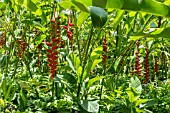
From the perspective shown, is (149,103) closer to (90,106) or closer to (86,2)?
(90,106)

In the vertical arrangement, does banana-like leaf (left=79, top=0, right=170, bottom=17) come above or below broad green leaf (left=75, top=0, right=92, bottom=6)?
below

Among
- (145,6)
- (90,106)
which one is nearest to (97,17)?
(145,6)

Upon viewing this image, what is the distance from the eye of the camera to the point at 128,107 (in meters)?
1.10

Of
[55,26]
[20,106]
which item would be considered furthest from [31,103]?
[55,26]

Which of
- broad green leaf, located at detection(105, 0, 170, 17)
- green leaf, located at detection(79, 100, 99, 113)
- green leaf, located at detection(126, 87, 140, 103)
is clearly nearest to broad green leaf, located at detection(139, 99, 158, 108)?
green leaf, located at detection(126, 87, 140, 103)

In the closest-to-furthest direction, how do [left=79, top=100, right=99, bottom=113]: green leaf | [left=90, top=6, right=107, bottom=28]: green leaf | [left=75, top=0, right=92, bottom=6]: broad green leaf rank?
[left=90, top=6, right=107, bottom=28]: green leaf → [left=75, top=0, right=92, bottom=6]: broad green leaf → [left=79, top=100, right=99, bottom=113]: green leaf

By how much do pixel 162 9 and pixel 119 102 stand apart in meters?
0.50

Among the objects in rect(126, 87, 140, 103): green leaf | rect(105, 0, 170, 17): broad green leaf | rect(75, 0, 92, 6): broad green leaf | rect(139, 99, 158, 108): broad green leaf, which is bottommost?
rect(139, 99, 158, 108): broad green leaf

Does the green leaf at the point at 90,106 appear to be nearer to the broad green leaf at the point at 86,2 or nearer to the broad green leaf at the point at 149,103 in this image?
the broad green leaf at the point at 149,103

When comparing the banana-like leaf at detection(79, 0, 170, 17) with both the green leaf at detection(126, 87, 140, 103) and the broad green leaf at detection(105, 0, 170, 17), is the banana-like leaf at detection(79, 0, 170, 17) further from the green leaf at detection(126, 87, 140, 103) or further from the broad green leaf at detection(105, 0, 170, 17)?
the green leaf at detection(126, 87, 140, 103)

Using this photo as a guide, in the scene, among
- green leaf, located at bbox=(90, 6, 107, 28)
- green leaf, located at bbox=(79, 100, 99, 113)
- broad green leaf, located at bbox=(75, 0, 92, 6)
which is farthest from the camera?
green leaf, located at bbox=(79, 100, 99, 113)

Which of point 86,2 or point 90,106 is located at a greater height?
point 86,2

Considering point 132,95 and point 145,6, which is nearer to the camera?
point 145,6

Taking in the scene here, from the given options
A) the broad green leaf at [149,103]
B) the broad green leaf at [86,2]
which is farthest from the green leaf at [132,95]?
the broad green leaf at [86,2]
